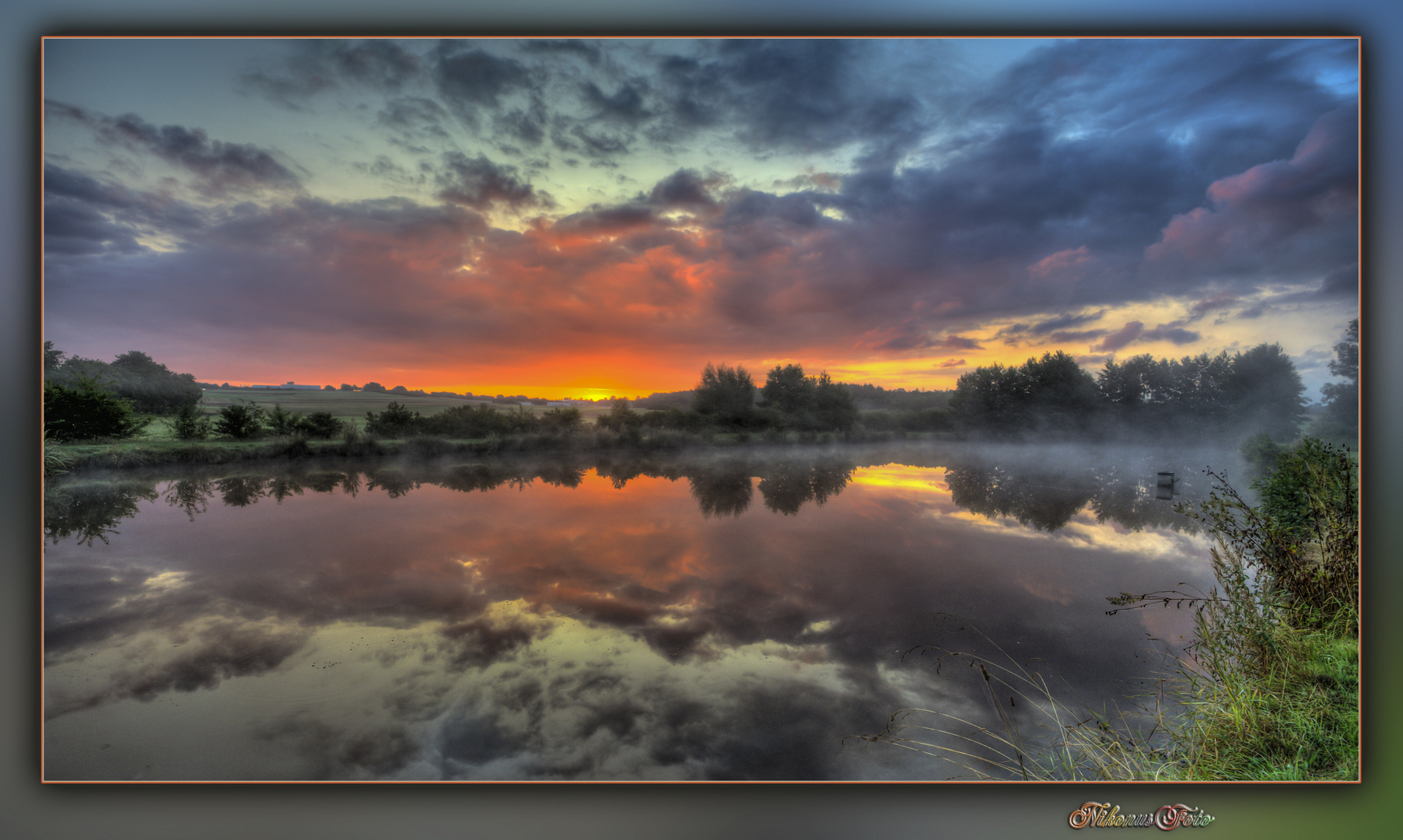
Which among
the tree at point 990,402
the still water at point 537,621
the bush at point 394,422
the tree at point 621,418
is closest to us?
the still water at point 537,621

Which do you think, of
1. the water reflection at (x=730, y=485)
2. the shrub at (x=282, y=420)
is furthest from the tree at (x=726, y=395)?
the shrub at (x=282, y=420)

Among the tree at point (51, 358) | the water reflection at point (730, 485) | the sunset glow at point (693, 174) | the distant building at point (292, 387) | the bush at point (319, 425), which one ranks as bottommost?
the water reflection at point (730, 485)

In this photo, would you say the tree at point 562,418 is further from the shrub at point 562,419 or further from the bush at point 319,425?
the bush at point 319,425

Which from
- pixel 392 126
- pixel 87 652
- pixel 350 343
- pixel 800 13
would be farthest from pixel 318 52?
pixel 87 652

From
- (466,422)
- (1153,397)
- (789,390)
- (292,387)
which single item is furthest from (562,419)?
(1153,397)

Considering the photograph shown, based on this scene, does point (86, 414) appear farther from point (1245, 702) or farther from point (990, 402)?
point (990, 402)

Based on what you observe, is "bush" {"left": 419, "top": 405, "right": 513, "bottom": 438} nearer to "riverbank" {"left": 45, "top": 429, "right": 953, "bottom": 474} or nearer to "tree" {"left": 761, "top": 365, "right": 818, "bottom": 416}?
"riverbank" {"left": 45, "top": 429, "right": 953, "bottom": 474}

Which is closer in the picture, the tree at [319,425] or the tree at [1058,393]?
the tree at [1058,393]

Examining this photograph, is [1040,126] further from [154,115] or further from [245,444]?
[245,444]
